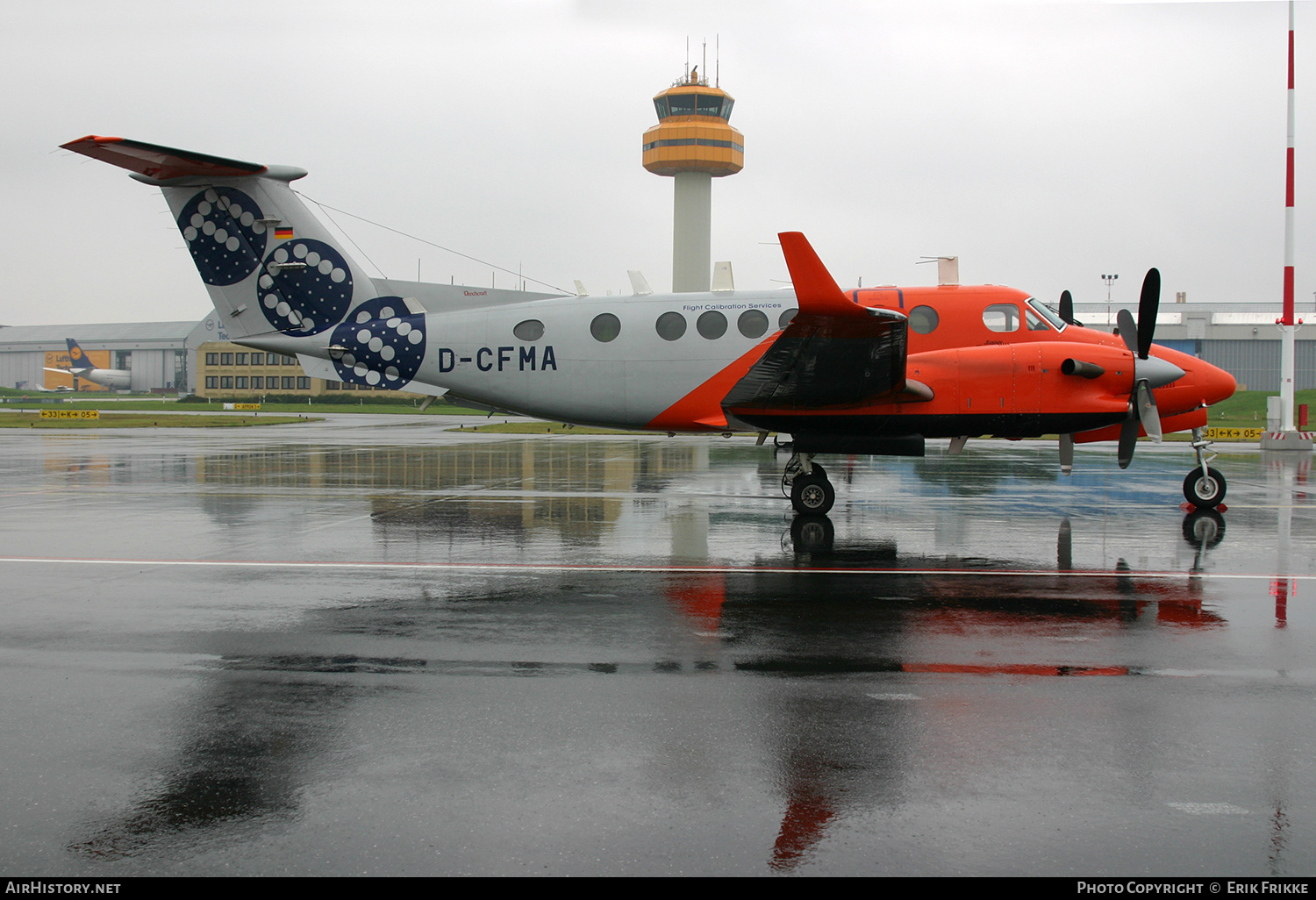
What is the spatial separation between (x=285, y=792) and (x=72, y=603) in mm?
4642

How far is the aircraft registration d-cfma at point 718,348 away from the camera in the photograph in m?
11.1

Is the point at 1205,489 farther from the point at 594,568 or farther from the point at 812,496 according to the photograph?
the point at 594,568

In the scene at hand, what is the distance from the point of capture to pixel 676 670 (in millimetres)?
5309

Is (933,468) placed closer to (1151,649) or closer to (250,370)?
(1151,649)

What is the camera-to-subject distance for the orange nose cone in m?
12.1

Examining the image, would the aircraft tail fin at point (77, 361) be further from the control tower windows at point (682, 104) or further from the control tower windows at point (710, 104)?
the control tower windows at point (710, 104)

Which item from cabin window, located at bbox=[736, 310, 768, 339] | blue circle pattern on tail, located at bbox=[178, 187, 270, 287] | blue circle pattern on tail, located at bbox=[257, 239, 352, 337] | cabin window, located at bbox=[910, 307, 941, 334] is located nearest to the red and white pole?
cabin window, located at bbox=[910, 307, 941, 334]

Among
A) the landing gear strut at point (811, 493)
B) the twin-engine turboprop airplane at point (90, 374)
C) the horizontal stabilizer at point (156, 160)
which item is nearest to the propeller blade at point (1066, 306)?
the landing gear strut at point (811, 493)

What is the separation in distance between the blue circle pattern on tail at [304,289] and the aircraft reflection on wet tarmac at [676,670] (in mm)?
4501

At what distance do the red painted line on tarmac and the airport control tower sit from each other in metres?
55.7

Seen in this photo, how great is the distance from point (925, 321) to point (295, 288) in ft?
33.6

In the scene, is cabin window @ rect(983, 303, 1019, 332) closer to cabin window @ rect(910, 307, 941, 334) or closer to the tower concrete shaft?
cabin window @ rect(910, 307, 941, 334)

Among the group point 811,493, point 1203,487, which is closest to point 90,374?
point 811,493

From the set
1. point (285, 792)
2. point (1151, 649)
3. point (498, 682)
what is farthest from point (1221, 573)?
point (285, 792)
